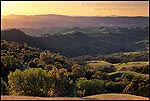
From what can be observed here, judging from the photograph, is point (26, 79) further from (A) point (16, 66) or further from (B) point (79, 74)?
→ (B) point (79, 74)

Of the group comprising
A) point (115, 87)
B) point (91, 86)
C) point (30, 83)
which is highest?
point (30, 83)

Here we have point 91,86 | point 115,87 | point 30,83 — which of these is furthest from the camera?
point 115,87

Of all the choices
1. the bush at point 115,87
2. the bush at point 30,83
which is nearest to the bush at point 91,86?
the bush at point 115,87

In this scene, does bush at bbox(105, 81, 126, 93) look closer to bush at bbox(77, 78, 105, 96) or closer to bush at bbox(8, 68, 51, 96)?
bush at bbox(77, 78, 105, 96)

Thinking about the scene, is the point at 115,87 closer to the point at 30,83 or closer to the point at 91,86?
the point at 91,86

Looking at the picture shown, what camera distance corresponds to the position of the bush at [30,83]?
36812 millimetres

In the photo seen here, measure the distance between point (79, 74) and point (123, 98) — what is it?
63.8 metres

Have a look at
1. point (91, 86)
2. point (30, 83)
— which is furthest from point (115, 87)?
point (30, 83)

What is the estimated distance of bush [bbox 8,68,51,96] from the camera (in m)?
36.8

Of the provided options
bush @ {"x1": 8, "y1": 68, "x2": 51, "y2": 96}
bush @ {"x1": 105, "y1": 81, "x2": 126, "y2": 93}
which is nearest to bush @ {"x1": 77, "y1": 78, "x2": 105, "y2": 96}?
bush @ {"x1": 105, "y1": 81, "x2": 126, "y2": 93}

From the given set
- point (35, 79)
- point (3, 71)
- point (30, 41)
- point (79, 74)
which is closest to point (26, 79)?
point (35, 79)

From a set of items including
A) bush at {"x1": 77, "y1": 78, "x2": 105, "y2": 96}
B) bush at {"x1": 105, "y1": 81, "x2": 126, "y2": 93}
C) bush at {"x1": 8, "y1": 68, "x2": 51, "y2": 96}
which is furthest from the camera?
bush at {"x1": 105, "y1": 81, "x2": 126, "y2": 93}

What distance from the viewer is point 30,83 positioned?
38.4 m

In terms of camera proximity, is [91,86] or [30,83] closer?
[30,83]
